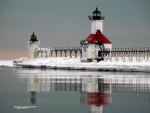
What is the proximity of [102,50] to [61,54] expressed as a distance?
32642mm

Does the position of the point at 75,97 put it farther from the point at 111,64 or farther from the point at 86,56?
the point at 86,56

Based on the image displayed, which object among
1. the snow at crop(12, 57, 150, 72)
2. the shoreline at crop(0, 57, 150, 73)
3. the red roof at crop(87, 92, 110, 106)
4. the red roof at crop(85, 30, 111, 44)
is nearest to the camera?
the red roof at crop(87, 92, 110, 106)

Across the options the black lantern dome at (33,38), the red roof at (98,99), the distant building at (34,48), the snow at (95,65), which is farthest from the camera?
the black lantern dome at (33,38)

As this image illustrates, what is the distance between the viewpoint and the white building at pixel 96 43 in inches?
3344

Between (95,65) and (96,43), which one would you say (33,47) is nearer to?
(96,43)

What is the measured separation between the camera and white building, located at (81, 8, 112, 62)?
279 feet

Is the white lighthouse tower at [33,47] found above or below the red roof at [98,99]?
above

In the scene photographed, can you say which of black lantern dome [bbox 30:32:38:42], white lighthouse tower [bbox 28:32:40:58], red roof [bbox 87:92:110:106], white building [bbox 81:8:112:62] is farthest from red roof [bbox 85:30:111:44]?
red roof [bbox 87:92:110:106]

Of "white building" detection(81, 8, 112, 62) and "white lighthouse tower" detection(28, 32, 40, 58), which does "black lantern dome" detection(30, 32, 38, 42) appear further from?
"white building" detection(81, 8, 112, 62)

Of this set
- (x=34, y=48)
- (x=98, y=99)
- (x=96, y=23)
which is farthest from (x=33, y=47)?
(x=98, y=99)

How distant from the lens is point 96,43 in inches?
3342

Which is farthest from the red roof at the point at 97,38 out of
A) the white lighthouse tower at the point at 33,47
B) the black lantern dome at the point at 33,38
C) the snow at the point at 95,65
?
the black lantern dome at the point at 33,38

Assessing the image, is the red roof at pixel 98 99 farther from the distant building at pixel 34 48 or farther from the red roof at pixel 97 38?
the distant building at pixel 34 48

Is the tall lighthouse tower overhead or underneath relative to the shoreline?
overhead
